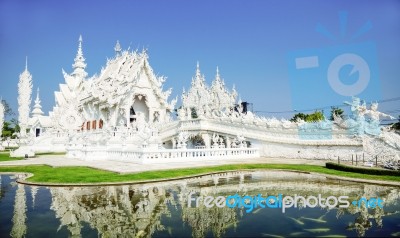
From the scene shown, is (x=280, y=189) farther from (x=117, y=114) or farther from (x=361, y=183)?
(x=117, y=114)

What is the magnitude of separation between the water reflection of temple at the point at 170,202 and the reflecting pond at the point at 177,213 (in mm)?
14

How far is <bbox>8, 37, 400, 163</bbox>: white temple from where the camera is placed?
18.6 meters

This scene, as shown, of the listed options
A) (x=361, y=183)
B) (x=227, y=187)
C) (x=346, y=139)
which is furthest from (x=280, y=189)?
(x=346, y=139)

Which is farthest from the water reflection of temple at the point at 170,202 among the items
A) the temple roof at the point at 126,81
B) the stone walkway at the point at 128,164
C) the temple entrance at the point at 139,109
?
the temple entrance at the point at 139,109

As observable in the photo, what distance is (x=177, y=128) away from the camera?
27000mm

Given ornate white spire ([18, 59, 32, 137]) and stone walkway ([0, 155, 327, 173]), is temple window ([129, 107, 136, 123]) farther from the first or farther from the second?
stone walkway ([0, 155, 327, 173])

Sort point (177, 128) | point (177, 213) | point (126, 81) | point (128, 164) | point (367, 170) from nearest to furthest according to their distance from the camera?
point (177, 213) < point (367, 170) < point (128, 164) < point (177, 128) < point (126, 81)

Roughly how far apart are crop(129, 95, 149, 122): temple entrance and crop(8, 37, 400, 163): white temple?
11 centimetres

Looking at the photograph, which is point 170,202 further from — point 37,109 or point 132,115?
point 37,109

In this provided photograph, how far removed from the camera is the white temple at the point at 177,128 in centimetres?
1856

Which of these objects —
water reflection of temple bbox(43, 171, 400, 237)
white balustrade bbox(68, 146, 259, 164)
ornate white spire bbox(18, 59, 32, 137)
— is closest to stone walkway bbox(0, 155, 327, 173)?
white balustrade bbox(68, 146, 259, 164)

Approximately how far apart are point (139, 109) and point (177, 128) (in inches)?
344

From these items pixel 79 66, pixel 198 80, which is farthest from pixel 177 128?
pixel 79 66

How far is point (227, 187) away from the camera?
9.48 m
